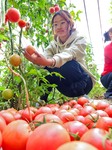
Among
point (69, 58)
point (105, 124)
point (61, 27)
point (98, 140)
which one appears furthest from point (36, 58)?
point (98, 140)

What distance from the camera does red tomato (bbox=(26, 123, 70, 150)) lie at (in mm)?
479

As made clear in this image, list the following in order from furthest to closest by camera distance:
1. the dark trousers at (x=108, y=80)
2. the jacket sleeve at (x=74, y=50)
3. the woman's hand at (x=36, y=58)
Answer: the dark trousers at (x=108, y=80)
the jacket sleeve at (x=74, y=50)
the woman's hand at (x=36, y=58)

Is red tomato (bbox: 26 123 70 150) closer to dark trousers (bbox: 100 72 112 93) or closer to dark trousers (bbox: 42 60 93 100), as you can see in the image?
dark trousers (bbox: 42 60 93 100)

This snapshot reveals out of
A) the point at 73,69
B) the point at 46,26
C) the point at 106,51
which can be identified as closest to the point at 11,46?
the point at 73,69

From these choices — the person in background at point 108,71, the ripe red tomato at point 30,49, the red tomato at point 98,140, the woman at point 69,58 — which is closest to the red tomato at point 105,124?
the red tomato at point 98,140

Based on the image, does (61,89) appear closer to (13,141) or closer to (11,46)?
(11,46)

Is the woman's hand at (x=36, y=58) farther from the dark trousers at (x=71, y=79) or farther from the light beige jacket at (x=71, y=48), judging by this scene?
the dark trousers at (x=71, y=79)

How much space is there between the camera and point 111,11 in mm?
5738

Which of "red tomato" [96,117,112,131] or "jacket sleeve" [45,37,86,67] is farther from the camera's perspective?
"jacket sleeve" [45,37,86,67]

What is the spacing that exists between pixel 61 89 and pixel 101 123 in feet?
4.61

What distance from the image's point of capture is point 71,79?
6.51ft

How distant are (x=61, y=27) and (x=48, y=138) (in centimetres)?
153

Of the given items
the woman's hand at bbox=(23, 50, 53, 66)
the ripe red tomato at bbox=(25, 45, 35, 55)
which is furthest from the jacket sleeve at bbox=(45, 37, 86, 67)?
the ripe red tomato at bbox=(25, 45, 35, 55)

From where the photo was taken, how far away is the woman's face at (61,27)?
1922 millimetres
